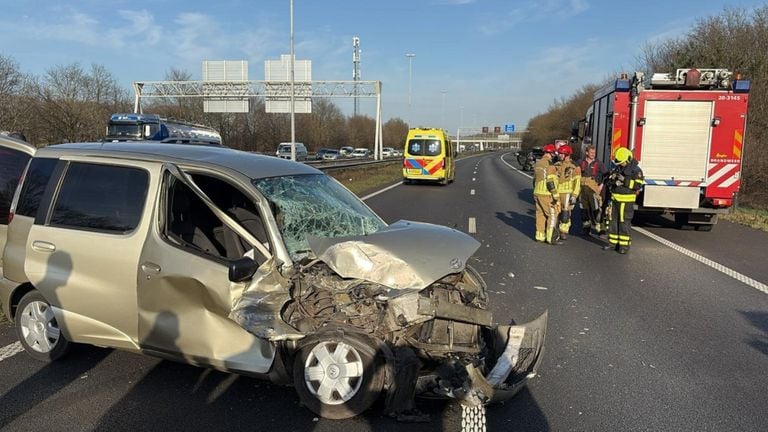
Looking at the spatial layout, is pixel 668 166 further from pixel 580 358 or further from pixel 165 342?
pixel 165 342

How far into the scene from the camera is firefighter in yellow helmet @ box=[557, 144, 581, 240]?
30.9 feet

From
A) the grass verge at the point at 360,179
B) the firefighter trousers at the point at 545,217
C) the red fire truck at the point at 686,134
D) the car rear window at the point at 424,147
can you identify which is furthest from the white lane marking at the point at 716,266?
the car rear window at the point at 424,147

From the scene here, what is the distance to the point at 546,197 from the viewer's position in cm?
931

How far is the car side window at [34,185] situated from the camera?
4.12 m

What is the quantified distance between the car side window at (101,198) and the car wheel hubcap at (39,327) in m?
0.68

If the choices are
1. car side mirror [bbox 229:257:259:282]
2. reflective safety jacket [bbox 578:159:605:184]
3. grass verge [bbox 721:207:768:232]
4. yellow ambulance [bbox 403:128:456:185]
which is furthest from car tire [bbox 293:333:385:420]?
yellow ambulance [bbox 403:128:456:185]

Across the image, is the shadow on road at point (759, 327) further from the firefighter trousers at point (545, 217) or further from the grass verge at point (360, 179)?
the grass verge at point (360, 179)

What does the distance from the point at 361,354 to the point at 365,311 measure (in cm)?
26

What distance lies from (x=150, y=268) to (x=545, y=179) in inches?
Answer: 284

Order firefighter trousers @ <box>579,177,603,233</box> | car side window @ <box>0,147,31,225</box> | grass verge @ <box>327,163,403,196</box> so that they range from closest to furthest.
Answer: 1. car side window @ <box>0,147,31,225</box>
2. firefighter trousers @ <box>579,177,603,233</box>
3. grass verge @ <box>327,163,403,196</box>

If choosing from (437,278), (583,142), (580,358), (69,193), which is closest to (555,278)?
(580,358)

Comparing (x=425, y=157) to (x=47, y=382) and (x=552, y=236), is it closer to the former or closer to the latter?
(x=552, y=236)

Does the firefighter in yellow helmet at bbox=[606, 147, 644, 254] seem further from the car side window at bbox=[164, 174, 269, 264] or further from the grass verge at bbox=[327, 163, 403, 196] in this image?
the grass verge at bbox=[327, 163, 403, 196]

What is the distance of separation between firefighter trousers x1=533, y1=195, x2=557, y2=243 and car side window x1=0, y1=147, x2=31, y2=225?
24.5 ft
